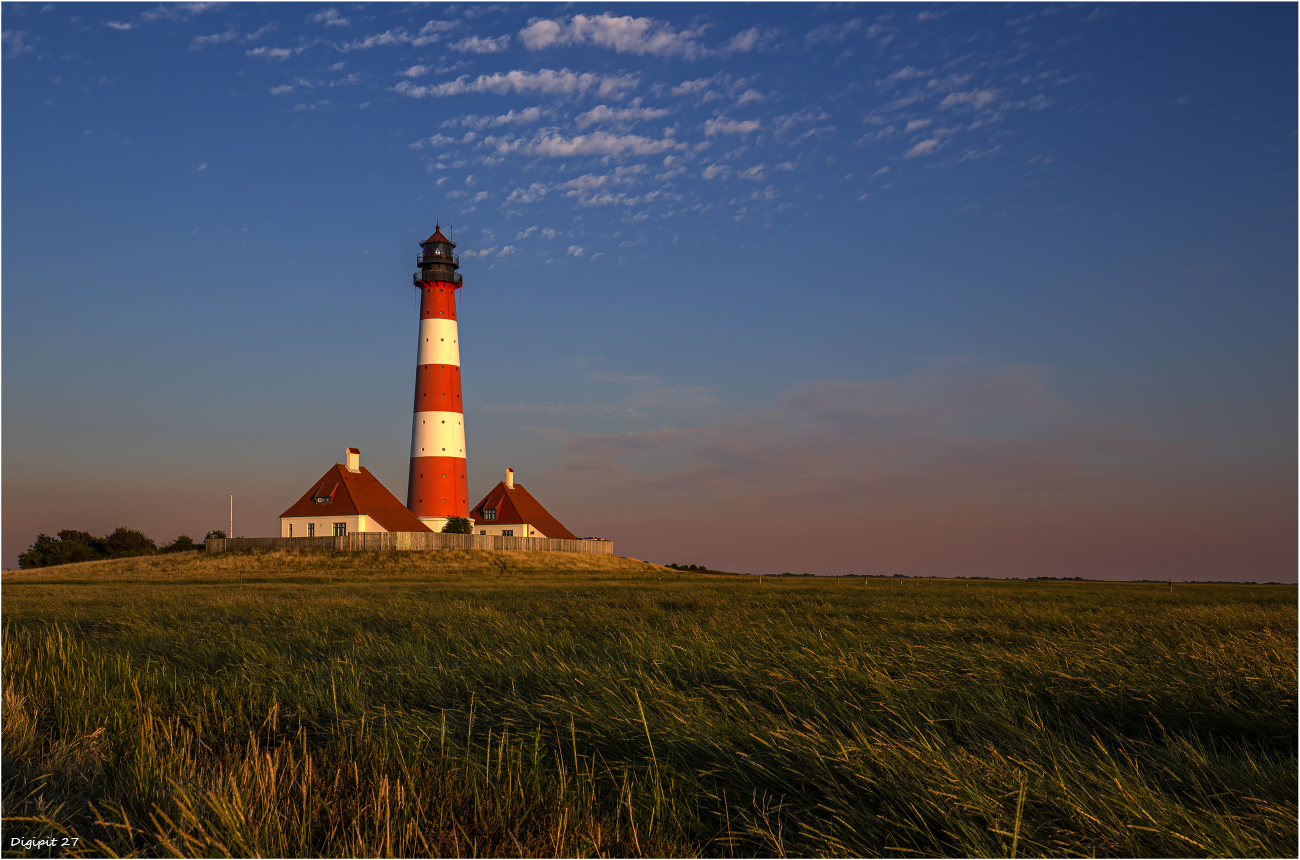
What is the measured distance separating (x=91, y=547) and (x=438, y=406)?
25.1 metres

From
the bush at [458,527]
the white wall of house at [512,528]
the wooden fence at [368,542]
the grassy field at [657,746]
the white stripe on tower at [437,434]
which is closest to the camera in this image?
the grassy field at [657,746]

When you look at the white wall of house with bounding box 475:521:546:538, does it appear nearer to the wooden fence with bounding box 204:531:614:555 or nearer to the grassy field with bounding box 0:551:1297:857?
the wooden fence with bounding box 204:531:614:555

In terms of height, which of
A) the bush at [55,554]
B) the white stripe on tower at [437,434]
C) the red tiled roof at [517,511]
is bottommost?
the bush at [55,554]

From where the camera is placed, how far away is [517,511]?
6881cm

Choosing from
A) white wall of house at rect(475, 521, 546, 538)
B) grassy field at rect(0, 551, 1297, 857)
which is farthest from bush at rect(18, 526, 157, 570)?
grassy field at rect(0, 551, 1297, 857)

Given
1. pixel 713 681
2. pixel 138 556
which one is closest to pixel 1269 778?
pixel 713 681

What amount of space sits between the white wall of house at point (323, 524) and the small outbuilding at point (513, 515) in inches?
439

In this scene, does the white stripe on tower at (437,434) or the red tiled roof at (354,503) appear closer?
the white stripe on tower at (437,434)

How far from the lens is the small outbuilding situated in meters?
68.1

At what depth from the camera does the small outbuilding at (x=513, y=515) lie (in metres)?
68.1

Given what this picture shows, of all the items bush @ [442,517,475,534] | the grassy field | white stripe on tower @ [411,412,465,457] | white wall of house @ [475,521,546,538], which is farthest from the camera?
white wall of house @ [475,521,546,538]

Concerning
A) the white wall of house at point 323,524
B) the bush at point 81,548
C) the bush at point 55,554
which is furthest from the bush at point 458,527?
the bush at point 55,554

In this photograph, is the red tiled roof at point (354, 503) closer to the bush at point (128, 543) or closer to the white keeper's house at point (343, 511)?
the white keeper's house at point (343, 511)

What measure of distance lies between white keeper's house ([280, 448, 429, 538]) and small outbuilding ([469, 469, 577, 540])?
886 centimetres
